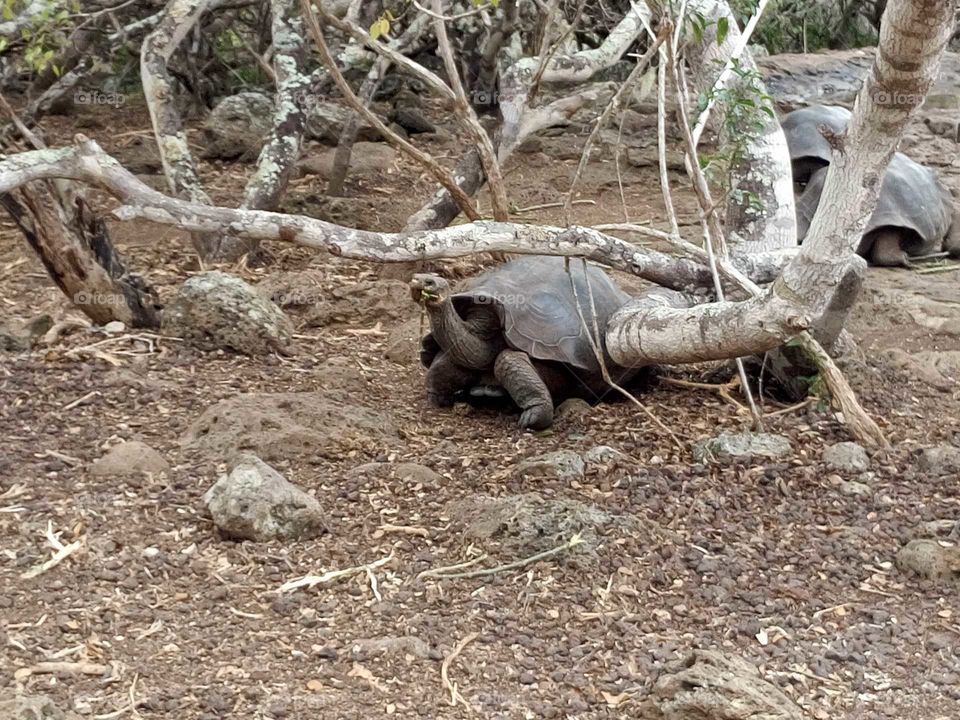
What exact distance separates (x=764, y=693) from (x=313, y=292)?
3.82m

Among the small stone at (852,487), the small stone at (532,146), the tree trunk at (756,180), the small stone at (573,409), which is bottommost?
the small stone at (532,146)

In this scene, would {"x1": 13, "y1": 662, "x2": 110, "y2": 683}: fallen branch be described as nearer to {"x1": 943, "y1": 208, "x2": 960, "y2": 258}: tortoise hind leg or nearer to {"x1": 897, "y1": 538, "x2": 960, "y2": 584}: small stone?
{"x1": 897, "y1": 538, "x2": 960, "y2": 584}: small stone

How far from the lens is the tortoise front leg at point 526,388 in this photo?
484cm

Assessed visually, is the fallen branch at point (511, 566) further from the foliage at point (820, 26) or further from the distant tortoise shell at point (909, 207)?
the foliage at point (820, 26)

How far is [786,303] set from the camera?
11.9ft

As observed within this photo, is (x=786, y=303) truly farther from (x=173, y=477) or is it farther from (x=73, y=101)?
(x=73, y=101)

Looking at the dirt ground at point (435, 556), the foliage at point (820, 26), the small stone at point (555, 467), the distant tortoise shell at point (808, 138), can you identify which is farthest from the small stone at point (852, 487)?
the foliage at point (820, 26)

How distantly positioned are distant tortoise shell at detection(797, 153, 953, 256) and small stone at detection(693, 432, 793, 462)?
315 centimetres

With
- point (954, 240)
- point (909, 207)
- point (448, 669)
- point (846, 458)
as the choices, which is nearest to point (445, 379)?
point (846, 458)

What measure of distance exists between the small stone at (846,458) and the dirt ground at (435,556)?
36 mm

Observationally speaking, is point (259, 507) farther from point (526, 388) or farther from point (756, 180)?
point (756, 180)

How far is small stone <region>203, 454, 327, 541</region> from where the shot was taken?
12.0 ft

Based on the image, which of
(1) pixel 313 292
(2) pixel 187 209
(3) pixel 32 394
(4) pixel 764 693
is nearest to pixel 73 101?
(1) pixel 313 292

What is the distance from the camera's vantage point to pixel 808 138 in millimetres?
7688
